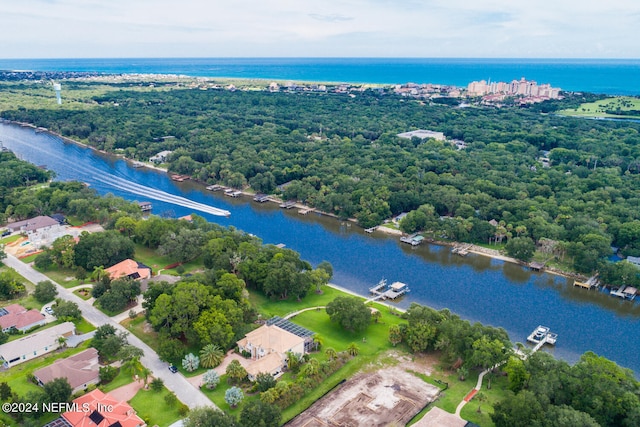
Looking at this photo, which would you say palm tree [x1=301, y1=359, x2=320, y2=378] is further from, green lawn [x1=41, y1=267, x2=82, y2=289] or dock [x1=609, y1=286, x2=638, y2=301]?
dock [x1=609, y1=286, x2=638, y2=301]

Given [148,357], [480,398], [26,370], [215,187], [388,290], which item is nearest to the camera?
[480,398]

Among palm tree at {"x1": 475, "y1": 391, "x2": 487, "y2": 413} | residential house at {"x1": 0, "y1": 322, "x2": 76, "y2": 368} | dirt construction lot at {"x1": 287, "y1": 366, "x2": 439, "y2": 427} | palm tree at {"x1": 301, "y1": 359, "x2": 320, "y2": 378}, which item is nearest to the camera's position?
dirt construction lot at {"x1": 287, "y1": 366, "x2": 439, "y2": 427}

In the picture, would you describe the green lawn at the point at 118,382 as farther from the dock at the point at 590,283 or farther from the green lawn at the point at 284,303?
the dock at the point at 590,283

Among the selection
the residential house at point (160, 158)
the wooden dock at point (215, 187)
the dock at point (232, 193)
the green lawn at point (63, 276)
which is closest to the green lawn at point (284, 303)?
the green lawn at point (63, 276)

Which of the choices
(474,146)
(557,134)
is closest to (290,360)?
(474,146)

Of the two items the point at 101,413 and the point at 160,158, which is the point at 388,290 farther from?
the point at 160,158

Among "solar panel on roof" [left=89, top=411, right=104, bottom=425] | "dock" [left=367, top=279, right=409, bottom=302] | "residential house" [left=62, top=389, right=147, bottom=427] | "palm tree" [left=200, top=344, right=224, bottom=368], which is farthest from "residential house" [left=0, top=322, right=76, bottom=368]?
"dock" [left=367, top=279, right=409, bottom=302]

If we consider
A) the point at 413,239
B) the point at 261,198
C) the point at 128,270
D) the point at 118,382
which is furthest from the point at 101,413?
the point at 261,198
